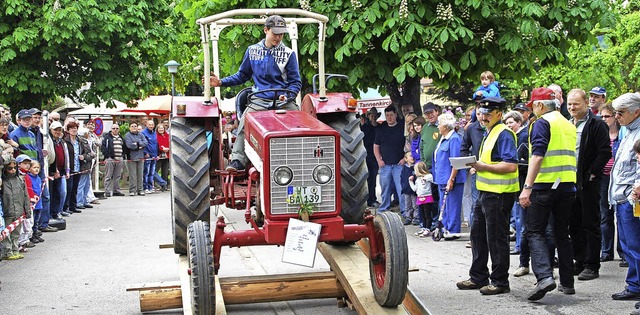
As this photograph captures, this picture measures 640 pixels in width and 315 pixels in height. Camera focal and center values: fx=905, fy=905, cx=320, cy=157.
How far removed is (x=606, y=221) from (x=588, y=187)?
1019 millimetres

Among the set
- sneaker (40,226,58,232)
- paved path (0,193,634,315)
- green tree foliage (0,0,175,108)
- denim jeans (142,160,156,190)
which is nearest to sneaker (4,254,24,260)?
paved path (0,193,634,315)

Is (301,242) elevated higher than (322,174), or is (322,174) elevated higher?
(322,174)

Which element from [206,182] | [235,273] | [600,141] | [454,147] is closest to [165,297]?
[206,182]

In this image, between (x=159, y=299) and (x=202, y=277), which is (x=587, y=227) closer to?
(x=159, y=299)

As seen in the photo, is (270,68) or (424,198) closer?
(270,68)

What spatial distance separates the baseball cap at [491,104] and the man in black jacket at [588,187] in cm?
119

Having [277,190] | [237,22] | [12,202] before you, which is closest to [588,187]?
[237,22]

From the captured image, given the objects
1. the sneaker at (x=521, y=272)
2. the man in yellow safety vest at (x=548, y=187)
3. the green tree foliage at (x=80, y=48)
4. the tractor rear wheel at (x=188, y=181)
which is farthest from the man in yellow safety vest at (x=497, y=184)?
the green tree foliage at (x=80, y=48)

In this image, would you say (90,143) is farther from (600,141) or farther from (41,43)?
(600,141)

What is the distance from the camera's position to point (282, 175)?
694cm

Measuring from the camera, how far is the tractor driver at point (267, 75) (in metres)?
8.28

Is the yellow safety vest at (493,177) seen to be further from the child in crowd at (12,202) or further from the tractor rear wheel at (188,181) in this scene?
the child in crowd at (12,202)

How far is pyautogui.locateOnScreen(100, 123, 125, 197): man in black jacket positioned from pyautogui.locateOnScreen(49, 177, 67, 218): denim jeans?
6286 millimetres

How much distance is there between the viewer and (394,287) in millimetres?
7000
